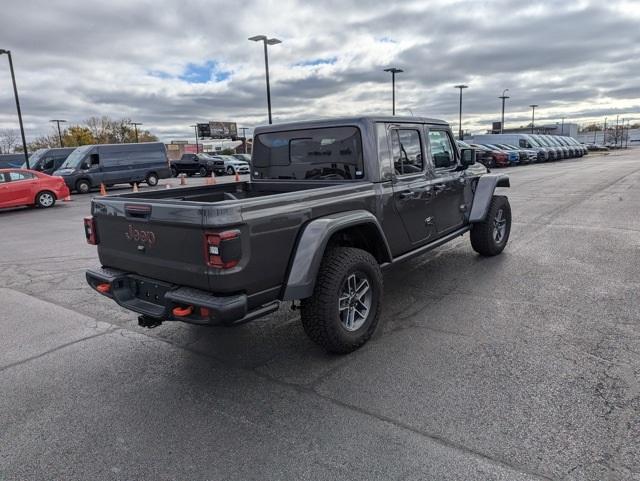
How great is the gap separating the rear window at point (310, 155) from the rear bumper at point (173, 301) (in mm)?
1708

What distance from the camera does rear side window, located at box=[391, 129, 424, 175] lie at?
15.3 feet

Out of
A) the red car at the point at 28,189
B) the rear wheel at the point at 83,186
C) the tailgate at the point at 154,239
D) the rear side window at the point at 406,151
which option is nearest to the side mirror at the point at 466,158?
the rear side window at the point at 406,151

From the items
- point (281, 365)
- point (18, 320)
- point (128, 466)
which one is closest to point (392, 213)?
point (281, 365)

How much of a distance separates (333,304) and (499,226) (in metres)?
4.17

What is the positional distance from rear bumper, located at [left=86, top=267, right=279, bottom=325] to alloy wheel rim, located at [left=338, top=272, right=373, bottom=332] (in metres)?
0.69

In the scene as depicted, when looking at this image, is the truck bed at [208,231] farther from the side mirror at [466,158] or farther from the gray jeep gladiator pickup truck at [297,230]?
the side mirror at [466,158]

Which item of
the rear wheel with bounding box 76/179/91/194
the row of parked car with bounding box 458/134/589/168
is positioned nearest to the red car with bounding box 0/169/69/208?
the rear wheel with bounding box 76/179/91/194

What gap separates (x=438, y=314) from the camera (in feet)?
15.4

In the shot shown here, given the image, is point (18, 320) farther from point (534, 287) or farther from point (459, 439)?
point (534, 287)

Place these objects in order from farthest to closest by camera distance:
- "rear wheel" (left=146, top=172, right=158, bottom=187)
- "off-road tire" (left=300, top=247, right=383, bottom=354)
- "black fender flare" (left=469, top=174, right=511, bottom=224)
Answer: "rear wheel" (left=146, top=172, right=158, bottom=187), "black fender flare" (left=469, top=174, right=511, bottom=224), "off-road tire" (left=300, top=247, right=383, bottom=354)

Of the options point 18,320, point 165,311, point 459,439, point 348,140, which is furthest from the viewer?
point 18,320

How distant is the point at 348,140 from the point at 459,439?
2.73 m

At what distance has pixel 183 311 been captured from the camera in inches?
126

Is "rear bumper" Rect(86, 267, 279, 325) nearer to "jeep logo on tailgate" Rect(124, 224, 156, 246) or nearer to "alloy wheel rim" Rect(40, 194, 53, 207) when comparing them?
"jeep logo on tailgate" Rect(124, 224, 156, 246)
